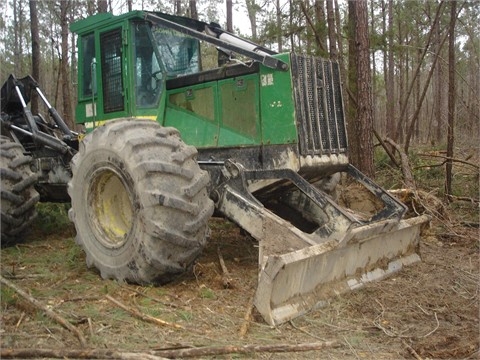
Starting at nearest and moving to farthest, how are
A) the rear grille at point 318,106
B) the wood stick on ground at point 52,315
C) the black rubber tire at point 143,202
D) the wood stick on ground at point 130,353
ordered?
the wood stick on ground at point 130,353
the wood stick on ground at point 52,315
the black rubber tire at point 143,202
the rear grille at point 318,106

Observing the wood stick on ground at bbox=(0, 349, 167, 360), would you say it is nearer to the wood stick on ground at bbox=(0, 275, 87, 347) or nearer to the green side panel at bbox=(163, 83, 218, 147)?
the wood stick on ground at bbox=(0, 275, 87, 347)

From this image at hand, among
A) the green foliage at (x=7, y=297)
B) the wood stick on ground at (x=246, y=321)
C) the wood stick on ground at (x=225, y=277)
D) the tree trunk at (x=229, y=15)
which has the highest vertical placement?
the tree trunk at (x=229, y=15)

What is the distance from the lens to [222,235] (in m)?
7.29

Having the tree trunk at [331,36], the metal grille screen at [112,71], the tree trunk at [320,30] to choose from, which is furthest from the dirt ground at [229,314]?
the tree trunk at [320,30]

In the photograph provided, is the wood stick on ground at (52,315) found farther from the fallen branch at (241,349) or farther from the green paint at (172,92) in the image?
the green paint at (172,92)

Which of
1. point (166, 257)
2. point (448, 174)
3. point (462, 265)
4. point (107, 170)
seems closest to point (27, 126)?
point (107, 170)

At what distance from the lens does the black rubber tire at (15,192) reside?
5992mm

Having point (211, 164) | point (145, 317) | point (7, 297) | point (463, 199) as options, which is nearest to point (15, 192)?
point (7, 297)

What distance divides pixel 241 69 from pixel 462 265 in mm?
3411

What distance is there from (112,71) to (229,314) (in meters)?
3.58

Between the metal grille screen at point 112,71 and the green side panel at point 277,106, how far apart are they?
1875 mm

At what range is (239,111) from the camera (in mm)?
5656

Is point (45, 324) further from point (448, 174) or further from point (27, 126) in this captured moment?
point (448, 174)

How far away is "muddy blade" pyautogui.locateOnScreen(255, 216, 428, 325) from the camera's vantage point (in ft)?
13.5
